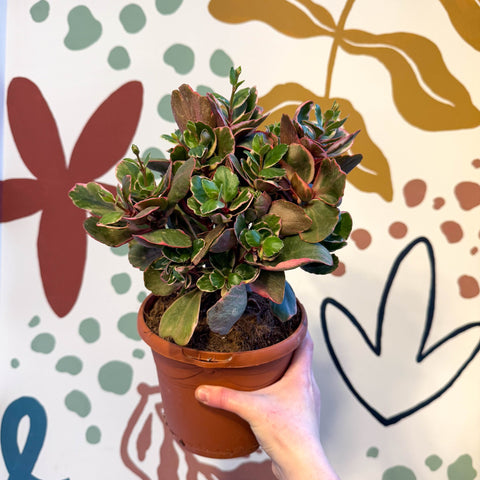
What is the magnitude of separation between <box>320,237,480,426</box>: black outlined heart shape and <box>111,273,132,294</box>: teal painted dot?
1.83 ft

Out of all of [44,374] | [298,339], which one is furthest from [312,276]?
[44,374]

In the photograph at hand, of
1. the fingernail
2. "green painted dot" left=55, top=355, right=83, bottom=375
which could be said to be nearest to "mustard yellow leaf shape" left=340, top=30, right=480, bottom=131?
the fingernail

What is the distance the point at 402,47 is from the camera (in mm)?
1031

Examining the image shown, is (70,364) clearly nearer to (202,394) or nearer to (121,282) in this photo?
(121,282)

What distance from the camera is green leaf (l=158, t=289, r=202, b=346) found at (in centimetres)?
56

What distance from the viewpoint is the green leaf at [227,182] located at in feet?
1.74

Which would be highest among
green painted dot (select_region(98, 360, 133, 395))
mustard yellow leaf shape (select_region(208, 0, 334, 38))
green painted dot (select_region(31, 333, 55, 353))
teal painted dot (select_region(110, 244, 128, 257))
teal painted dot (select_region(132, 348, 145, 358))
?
mustard yellow leaf shape (select_region(208, 0, 334, 38))

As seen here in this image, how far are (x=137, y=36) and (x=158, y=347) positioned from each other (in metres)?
0.84

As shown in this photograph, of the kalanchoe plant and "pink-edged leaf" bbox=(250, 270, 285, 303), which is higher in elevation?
the kalanchoe plant

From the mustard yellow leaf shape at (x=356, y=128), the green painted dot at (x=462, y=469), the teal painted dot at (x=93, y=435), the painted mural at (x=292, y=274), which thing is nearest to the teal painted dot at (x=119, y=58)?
the painted mural at (x=292, y=274)

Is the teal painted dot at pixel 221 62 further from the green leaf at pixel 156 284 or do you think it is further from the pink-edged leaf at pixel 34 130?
the green leaf at pixel 156 284

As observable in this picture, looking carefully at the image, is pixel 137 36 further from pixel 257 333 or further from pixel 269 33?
pixel 257 333

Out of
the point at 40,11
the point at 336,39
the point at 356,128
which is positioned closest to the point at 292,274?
the point at 356,128

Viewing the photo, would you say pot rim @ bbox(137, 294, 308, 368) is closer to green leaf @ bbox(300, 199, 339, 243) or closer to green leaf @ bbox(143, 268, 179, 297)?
green leaf @ bbox(143, 268, 179, 297)
